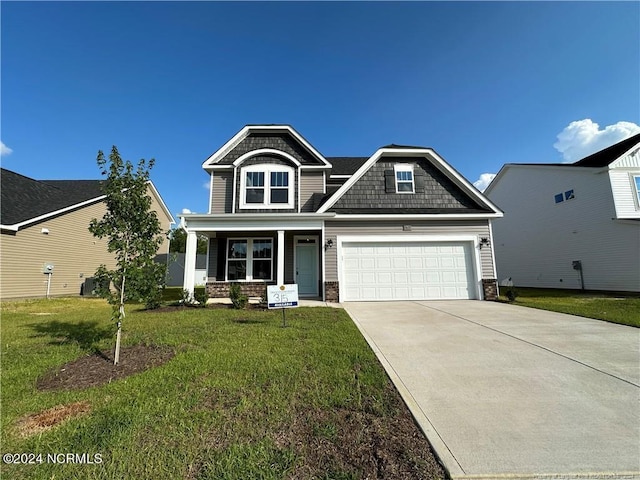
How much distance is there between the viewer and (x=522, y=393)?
3318 mm

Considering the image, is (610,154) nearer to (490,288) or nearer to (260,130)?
(490,288)

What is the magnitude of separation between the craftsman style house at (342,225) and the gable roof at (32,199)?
4.11 metres

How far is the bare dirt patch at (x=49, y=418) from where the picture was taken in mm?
2648

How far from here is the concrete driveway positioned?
2.24 metres

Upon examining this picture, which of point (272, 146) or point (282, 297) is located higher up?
point (272, 146)

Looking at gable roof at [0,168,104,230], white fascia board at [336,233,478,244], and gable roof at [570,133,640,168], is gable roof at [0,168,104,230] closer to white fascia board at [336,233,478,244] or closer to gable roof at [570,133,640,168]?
white fascia board at [336,233,478,244]

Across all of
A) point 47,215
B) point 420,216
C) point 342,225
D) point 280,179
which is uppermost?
point 280,179

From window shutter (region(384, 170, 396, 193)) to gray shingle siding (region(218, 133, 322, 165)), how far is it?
3.17m

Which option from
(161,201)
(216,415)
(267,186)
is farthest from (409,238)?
(161,201)

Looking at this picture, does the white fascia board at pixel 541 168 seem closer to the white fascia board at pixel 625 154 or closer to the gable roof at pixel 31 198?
the white fascia board at pixel 625 154

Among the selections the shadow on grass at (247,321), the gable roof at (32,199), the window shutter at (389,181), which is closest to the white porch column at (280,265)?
the shadow on grass at (247,321)

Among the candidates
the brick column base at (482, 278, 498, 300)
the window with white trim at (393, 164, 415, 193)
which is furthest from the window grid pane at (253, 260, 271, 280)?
the brick column base at (482, 278, 498, 300)

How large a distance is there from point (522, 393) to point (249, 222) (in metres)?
9.40

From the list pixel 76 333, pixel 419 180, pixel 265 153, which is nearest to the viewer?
pixel 76 333
